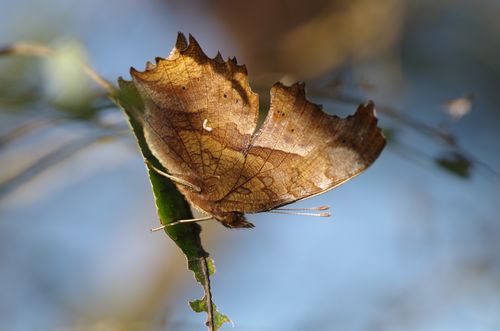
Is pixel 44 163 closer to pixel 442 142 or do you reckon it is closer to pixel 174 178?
pixel 174 178

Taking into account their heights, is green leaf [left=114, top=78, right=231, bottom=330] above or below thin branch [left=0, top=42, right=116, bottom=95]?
below

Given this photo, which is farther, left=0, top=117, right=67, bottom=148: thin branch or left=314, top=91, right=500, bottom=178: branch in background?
left=314, top=91, right=500, bottom=178: branch in background

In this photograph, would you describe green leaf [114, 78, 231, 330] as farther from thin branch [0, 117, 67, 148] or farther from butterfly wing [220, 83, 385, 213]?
thin branch [0, 117, 67, 148]

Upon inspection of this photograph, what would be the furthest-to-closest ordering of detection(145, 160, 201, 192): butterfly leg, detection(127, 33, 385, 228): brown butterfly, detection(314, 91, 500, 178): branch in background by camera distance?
detection(314, 91, 500, 178): branch in background
detection(127, 33, 385, 228): brown butterfly
detection(145, 160, 201, 192): butterfly leg

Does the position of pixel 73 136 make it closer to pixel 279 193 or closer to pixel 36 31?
pixel 279 193

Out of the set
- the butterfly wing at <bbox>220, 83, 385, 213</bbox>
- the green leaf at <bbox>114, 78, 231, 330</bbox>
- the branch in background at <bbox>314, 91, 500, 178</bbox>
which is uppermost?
the branch in background at <bbox>314, 91, 500, 178</bbox>

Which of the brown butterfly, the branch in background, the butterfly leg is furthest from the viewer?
the branch in background

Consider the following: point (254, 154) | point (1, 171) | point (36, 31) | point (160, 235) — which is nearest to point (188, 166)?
point (254, 154)

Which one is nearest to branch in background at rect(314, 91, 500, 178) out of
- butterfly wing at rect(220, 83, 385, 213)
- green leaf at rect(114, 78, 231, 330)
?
butterfly wing at rect(220, 83, 385, 213)
